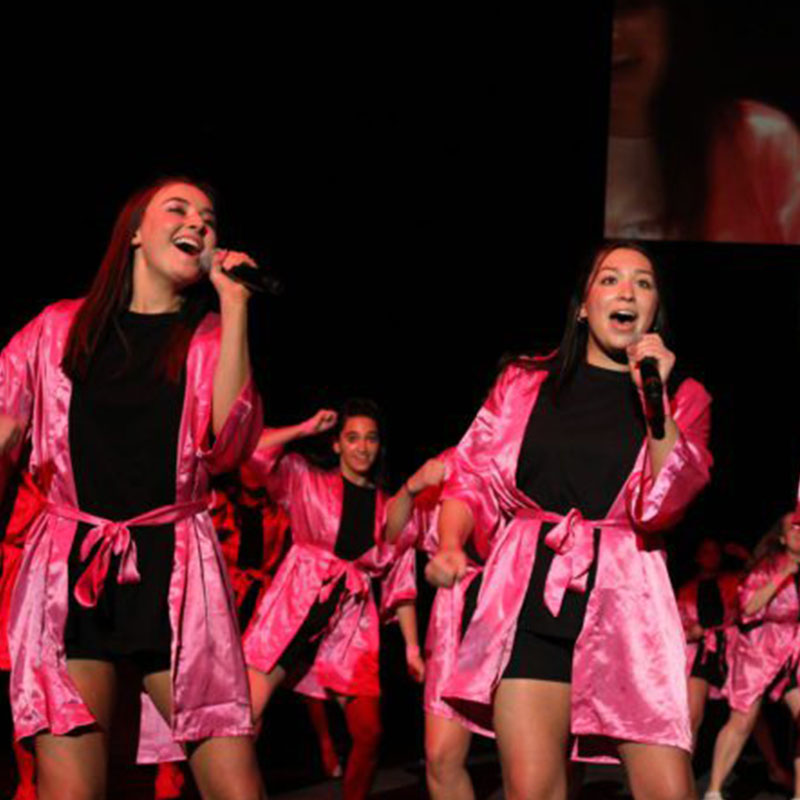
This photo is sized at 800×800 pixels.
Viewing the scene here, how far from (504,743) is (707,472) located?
2.42 feet

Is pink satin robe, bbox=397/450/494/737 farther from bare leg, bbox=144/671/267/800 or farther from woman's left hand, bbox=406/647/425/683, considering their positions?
bare leg, bbox=144/671/267/800

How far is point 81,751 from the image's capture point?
3021mm

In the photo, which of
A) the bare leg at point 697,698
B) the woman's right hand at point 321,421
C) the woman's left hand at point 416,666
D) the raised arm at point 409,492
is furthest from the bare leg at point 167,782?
the bare leg at point 697,698

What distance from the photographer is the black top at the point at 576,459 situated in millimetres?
3414

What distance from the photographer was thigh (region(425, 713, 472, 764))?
4812 millimetres

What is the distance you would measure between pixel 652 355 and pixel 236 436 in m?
0.89

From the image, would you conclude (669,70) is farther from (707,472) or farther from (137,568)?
(137,568)

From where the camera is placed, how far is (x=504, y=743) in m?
3.34

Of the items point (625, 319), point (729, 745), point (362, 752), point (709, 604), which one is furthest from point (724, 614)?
point (625, 319)

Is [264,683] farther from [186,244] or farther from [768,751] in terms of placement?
[768,751]

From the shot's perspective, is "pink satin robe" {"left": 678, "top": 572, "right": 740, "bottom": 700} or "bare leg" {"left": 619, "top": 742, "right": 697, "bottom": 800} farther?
"pink satin robe" {"left": 678, "top": 572, "right": 740, "bottom": 700}

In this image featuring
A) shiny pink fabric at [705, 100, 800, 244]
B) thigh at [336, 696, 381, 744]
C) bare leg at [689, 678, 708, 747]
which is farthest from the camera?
bare leg at [689, 678, 708, 747]

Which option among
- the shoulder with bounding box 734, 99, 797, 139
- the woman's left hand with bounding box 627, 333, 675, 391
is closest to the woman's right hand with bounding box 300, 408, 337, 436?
the woman's left hand with bounding box 627, 333, 675, 391

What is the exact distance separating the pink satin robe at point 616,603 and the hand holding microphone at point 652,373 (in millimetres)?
128
